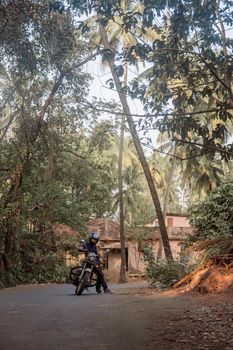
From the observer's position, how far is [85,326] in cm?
608

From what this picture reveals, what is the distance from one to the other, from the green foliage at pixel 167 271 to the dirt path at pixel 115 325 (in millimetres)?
4080

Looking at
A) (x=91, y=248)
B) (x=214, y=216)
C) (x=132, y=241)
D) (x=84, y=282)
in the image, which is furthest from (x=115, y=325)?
(x=132, y=241)

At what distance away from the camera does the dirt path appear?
16.3ft

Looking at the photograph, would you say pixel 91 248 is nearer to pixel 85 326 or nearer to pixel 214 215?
pixel 214 215

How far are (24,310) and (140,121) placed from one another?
3.91 m

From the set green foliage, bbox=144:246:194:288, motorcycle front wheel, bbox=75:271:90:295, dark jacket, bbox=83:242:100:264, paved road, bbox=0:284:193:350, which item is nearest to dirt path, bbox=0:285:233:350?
paved road, bbox=0:284:193:350

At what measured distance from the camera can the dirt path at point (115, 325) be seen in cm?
497

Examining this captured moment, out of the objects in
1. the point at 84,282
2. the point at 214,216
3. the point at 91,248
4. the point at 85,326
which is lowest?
the point at 85,326

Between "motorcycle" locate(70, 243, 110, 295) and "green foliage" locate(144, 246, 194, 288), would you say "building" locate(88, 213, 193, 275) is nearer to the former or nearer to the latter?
"green foliage" locate(144, 246, 194, 288)

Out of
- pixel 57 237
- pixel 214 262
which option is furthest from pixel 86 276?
pixel 57 237

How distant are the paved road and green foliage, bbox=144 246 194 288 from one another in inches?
163

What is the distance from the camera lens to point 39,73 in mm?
14789

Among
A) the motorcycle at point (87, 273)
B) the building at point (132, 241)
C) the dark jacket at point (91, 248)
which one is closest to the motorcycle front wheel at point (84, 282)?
the motorcycle at point (87, 273)

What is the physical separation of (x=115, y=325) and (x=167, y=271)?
7.23 meters
